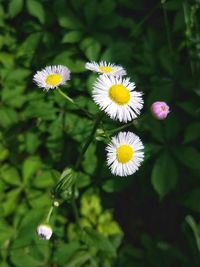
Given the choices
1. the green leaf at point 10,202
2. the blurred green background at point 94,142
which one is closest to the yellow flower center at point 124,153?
the blurred green background at point 94,142

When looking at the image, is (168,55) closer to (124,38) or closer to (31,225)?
(124,38)

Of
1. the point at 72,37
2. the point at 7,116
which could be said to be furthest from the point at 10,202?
the point at 72,37

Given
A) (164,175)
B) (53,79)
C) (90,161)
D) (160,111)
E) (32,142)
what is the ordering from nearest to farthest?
(160,111)
(53,79)
(164,175)
(90,161)
(32,142)

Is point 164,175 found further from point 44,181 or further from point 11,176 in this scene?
point 11,176

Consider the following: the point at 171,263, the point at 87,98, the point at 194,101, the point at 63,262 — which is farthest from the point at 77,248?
the point at 194,101

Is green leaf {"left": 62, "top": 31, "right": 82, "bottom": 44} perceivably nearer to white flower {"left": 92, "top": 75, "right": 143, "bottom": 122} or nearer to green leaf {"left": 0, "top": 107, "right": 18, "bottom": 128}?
green leaf {"left": 0, "top": 107, "right": 18, "bottom": 128}

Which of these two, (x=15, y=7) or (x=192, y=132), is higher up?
(x=15, y=7)
